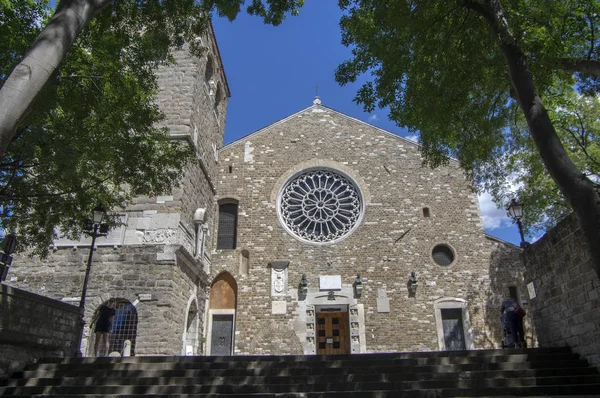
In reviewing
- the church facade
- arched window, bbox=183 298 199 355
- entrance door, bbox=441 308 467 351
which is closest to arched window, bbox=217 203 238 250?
the church facade

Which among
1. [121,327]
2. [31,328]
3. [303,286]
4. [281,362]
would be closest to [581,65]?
[281,362]

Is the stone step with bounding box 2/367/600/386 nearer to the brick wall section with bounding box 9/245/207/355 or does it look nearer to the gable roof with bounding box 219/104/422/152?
the brick wall section with bounding box 9/245/207/355

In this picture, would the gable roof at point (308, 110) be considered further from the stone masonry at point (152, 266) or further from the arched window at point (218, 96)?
the stone masonry at point (152, 266)

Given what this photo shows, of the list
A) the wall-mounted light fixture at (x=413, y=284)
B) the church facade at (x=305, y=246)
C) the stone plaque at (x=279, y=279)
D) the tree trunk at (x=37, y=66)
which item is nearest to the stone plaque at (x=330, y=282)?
the church facade at (x=305, y=246)

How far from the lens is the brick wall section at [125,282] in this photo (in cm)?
1165

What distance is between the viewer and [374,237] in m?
16.8

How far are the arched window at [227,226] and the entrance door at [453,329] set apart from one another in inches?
315

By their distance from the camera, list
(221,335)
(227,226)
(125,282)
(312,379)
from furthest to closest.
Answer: (227,226), (221,335), (125,282), (312,379)

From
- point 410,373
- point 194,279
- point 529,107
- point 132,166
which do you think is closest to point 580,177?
point 529,107

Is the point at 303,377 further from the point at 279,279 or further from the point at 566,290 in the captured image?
the point at 279,279

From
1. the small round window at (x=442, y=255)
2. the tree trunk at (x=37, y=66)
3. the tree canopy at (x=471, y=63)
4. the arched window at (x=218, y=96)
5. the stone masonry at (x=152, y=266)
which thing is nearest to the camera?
the tree trunk at (x=37, y=66)

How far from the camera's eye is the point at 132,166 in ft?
30.6

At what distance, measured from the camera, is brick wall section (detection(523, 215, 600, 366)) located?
7.59m

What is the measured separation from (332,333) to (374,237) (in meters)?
3.76
